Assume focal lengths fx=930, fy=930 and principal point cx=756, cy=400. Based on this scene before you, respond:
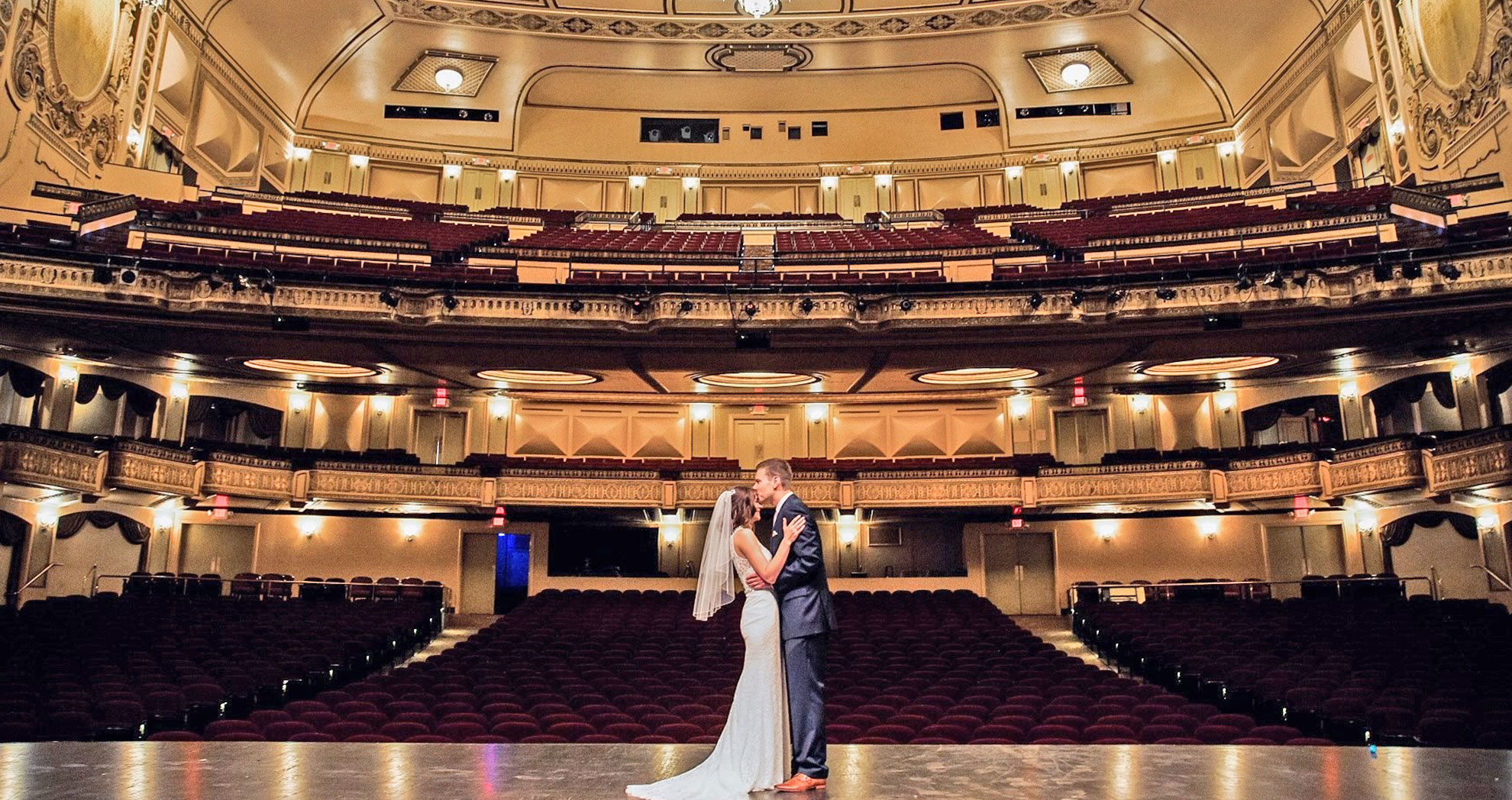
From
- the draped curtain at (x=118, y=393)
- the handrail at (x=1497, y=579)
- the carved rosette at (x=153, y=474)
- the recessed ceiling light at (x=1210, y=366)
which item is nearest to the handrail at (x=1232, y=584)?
the handrail at (x=1497, y=579)

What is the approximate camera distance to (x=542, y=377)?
14281 mm

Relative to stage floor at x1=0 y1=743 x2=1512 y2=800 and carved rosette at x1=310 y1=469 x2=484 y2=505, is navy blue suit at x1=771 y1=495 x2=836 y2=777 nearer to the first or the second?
stage floor at x1=0 y1=743 x2=1512 y2=800

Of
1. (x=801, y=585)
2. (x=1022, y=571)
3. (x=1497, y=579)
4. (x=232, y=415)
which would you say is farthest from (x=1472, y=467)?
(x=232, y=415)

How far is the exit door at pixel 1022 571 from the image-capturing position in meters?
14.9

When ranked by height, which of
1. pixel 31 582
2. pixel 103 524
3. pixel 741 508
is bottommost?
pixel 31 582

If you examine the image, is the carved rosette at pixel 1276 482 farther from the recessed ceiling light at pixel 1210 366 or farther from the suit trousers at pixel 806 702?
the suit trousers at pixel 806 702

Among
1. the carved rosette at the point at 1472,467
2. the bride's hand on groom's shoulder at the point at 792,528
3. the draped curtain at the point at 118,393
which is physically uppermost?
the draped curtain at the point at 118,393

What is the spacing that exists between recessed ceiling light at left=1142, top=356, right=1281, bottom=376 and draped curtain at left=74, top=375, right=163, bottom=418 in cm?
1398

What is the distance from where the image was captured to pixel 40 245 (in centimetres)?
943

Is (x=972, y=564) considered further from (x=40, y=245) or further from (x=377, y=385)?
(x=40, y=245)

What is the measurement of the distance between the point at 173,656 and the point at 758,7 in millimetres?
13859

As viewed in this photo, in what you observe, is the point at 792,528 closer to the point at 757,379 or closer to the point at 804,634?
the point at 804,634

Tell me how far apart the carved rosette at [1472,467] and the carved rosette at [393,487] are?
1193 centimetres

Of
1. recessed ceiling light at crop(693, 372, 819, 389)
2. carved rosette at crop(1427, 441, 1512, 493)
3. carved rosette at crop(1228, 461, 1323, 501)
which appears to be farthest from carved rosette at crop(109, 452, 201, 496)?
carved rosette at crop(1427, 441, 1512, 493)
